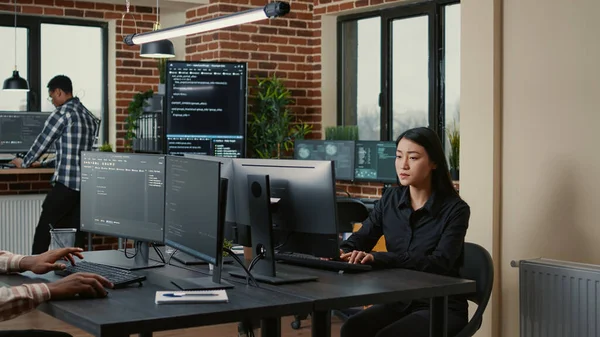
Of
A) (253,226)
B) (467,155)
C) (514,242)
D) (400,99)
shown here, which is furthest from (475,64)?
(400,99)

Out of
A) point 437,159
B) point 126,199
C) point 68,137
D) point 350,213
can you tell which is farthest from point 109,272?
point 68,137

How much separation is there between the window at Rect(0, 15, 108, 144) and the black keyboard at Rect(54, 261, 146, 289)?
4703 millimetres

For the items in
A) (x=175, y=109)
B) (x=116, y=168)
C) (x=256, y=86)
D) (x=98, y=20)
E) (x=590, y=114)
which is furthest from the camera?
(x=98, y=20)

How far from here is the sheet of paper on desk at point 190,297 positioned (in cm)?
272

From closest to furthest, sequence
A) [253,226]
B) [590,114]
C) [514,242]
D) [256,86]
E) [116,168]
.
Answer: [253,226], [116,168], [590,114], [514,242], [256,86]

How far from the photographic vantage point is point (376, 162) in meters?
6.70

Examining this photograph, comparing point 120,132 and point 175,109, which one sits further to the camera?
point 120,132

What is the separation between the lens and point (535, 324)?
3957 mm

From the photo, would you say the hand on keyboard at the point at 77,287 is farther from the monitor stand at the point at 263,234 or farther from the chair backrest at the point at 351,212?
the chair backrest at the point at 351,212

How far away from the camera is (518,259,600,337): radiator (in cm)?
370

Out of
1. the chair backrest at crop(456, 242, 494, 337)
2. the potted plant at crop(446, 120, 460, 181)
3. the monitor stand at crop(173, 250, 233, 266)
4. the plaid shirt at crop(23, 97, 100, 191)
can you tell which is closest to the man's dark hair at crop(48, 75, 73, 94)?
the plaid shirt at crop(23, 97, 100, 191)

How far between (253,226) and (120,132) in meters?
5.19

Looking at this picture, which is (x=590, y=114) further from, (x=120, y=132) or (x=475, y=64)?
(x=120, y=132)

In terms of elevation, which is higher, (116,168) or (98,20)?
(98,20)
